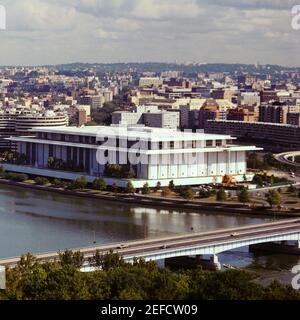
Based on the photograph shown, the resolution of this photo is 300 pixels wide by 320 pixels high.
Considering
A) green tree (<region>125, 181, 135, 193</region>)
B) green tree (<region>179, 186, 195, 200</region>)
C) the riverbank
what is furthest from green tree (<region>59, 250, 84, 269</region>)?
green tree (<region>125, 181, 135, 193</region>)

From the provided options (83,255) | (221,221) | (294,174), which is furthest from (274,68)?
(83,255)

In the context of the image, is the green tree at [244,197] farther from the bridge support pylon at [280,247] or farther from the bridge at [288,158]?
the bridge at [288,158]

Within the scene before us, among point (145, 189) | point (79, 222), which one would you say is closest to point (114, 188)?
point (145, 189)

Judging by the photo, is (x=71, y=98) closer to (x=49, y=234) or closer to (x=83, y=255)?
(x=49, y=234)

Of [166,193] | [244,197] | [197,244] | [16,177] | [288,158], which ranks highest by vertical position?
[197,244]

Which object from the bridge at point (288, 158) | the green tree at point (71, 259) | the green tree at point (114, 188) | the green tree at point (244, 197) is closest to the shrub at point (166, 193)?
the green tree at point (114, 188)

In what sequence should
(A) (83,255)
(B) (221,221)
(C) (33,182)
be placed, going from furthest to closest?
(C) (33,182)
(B) (221,221)
(A) (83,255)

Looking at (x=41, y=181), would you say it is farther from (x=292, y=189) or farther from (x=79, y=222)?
(x=79, y=222)
